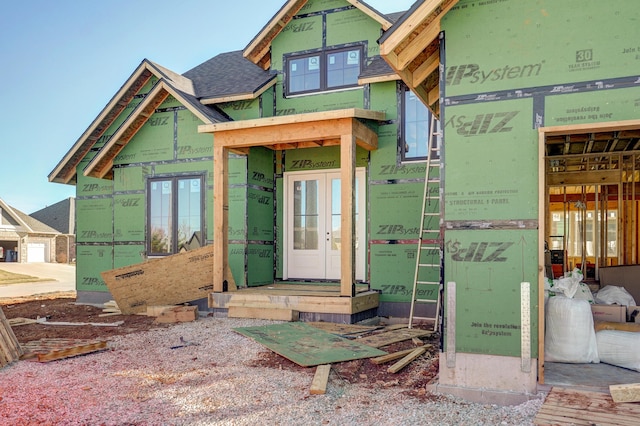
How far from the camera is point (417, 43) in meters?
5.72

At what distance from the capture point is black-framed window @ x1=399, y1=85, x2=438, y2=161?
10.0 meters

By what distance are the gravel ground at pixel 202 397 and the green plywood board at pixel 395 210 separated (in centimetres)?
427

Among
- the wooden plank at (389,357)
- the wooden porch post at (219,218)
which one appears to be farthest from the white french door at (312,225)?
the wooden plank at (389,357)

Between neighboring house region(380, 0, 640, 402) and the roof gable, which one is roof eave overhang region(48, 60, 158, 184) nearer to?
the roof gable

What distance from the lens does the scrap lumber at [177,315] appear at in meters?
9.55

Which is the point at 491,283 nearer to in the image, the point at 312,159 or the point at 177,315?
the point at 177,315

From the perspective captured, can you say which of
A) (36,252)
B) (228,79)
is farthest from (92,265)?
(36,252)

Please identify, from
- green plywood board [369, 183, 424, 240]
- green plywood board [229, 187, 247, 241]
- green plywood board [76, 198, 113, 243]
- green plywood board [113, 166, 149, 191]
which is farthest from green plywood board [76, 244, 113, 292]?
green plywood board [369, 183, 424, 240]

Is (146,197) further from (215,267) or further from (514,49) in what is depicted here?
(514,49)

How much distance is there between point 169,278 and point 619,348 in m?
8.15

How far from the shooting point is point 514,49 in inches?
200

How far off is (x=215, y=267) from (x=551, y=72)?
7.09 m

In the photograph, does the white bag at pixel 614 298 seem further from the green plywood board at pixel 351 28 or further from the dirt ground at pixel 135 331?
the green plywood board at pixel 351 28

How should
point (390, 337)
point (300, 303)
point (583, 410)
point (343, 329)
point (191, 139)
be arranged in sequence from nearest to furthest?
point (583, 410) → point (390, 337) → point (343, 329) → point (300, 303) → point (191, 139)
